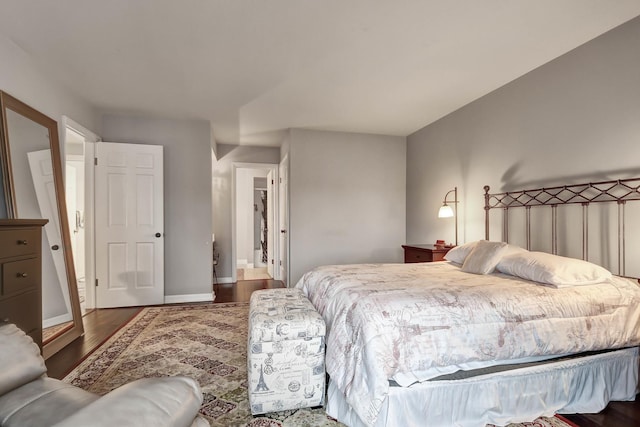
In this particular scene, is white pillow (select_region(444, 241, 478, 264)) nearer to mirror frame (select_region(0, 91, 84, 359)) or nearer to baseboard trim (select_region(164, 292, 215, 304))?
baseboard trim (select_region(164, 292, 215, 304))

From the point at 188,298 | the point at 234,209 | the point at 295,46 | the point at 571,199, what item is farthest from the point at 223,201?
the point at 571,199

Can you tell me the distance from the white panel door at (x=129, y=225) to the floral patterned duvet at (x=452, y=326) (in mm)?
2936

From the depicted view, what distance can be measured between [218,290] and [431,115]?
13.4 ft

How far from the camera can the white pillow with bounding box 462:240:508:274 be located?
7.93 feet

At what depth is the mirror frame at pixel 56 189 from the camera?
2.28 metres

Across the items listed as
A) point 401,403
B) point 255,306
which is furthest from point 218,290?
point 401,403

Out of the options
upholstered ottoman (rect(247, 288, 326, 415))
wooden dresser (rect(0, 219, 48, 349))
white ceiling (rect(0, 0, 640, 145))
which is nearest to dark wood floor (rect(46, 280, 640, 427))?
wooden dresser (rect(0, 219, 48, 349))

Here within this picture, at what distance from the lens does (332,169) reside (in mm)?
4672

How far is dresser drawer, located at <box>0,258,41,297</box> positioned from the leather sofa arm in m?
1.71

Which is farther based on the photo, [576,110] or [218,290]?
[218,290]

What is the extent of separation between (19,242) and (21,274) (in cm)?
19

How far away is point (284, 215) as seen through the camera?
511 cm

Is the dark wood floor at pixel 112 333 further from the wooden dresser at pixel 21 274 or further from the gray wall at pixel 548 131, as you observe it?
the gray wall at pixel 548 131

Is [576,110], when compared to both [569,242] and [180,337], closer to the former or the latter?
[569,242]
